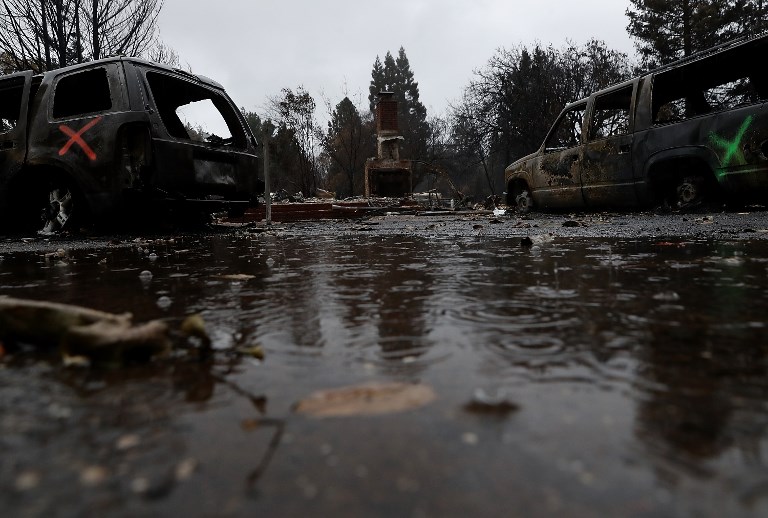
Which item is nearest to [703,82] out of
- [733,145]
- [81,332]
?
[733,145]

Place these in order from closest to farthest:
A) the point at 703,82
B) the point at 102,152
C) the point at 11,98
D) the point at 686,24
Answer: the point at 102,152 < the point at 11,98 < the point at 703,82 < the point at 686,24

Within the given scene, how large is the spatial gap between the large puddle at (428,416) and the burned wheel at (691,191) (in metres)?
5.11

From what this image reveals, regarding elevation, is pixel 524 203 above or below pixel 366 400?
above

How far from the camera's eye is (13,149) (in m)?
5.37

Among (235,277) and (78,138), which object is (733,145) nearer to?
(235,277)

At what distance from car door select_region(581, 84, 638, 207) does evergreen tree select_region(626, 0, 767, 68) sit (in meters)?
20.6

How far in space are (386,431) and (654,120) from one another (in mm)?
6677

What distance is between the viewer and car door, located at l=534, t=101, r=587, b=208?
23.8 feet

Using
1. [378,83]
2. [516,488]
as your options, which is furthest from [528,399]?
[378,83]

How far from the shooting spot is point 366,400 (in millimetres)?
805

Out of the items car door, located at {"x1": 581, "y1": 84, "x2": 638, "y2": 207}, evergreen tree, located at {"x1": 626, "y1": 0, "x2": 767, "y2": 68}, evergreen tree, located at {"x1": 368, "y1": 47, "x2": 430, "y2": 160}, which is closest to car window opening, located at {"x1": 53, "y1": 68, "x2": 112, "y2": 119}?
car door, located at {"x1": 581, "y1": 84, "x2": 638, "y2": 207}

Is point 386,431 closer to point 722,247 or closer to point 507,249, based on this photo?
point 507,249

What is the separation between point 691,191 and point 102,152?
633 centimetres

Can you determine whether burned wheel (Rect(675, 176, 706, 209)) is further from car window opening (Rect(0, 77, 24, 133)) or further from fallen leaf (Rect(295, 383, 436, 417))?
car window opening (Rect(0, 77, 24, 133))
